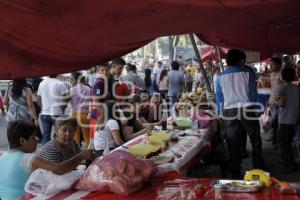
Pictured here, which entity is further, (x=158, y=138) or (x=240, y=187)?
(x=158, y=138)

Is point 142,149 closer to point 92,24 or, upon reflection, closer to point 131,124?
point 131,124

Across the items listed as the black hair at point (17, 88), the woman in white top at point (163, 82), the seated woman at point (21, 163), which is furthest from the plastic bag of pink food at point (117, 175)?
the woman in white top at point (163, 82)

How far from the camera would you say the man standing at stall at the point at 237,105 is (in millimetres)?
6223

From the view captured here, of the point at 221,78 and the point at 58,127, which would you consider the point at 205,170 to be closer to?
the point at 221,78

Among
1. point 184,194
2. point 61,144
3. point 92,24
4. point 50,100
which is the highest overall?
point 92,24

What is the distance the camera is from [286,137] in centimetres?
725

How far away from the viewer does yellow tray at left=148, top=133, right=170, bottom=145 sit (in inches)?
201

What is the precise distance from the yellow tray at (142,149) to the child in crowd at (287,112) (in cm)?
300

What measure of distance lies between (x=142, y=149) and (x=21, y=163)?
4.55 feet

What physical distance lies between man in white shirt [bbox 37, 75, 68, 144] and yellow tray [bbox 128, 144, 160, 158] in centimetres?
356

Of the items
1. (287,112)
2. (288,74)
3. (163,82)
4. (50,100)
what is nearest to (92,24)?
(288,74)

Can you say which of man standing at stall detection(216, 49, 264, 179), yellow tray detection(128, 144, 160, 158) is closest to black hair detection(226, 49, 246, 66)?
man standing at stall detection(216, 49, 264, 179)

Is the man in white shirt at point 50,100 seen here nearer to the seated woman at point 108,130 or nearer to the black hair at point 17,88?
the black hair at point 17,88

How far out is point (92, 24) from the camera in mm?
2537
